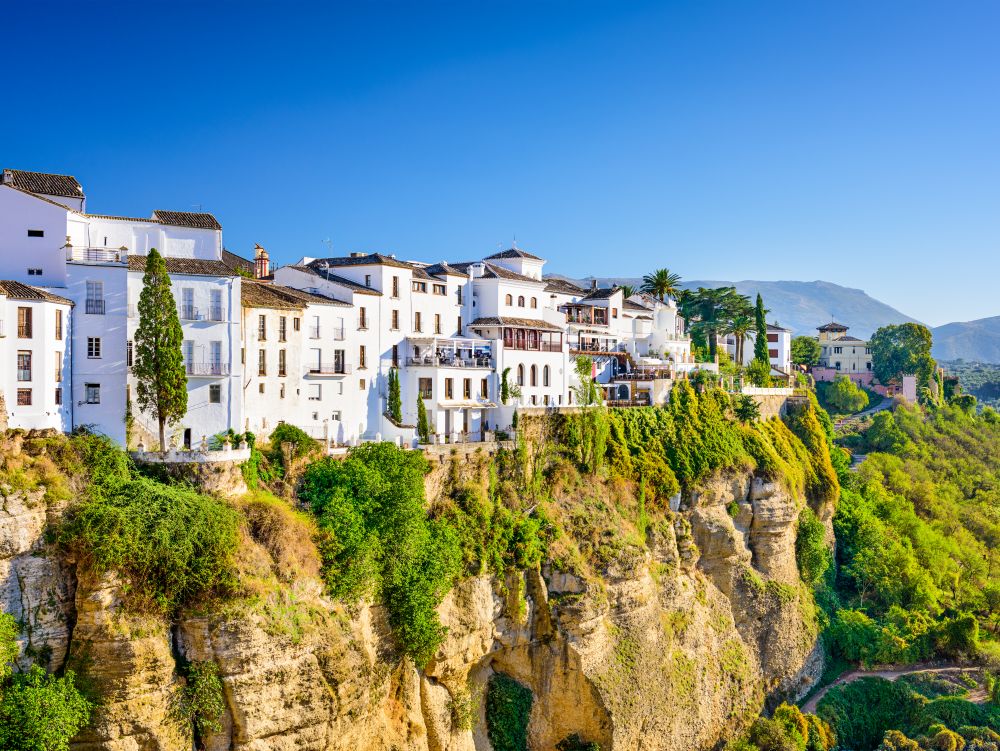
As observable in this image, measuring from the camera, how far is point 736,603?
202ft

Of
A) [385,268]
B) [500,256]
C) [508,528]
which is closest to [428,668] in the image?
[508,528]

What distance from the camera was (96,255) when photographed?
135 feet

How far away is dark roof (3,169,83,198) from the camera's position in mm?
41594

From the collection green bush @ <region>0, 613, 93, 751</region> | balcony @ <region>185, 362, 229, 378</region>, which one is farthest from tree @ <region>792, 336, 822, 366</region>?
green bush @ <region>0, 613, 93, 751</region>

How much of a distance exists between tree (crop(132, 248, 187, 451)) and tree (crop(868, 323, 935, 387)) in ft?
290

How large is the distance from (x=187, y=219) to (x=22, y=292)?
9.08 meters

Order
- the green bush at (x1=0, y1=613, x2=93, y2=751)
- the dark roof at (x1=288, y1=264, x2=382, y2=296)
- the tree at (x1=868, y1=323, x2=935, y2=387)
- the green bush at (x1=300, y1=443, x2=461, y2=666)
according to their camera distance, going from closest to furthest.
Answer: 1. the green bush at (x1=0, y1=613, x2=93, y2=751)
2. the green bush at (x1=300, y1=443, x2=461, y2=666)
3. the dark roof at (x1=288, y1=264, x2=382, y2=296)
4. the tree at (x1=868, y1=323, x2=935, y2=387)

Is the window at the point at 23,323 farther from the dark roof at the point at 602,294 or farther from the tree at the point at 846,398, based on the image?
the tree at the point at 846,398

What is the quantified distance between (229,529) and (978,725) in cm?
4513

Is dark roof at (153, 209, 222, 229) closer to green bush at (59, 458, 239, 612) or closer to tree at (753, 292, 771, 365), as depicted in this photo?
green bush at (59, 458, 239, 612)

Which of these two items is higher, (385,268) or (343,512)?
(385,268)

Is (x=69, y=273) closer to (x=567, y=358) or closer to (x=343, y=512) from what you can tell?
(x=343, y=512)

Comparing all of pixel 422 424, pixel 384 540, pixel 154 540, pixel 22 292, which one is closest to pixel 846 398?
pixel 422 424

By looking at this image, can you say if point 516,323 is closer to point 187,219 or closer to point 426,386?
point 426,386
